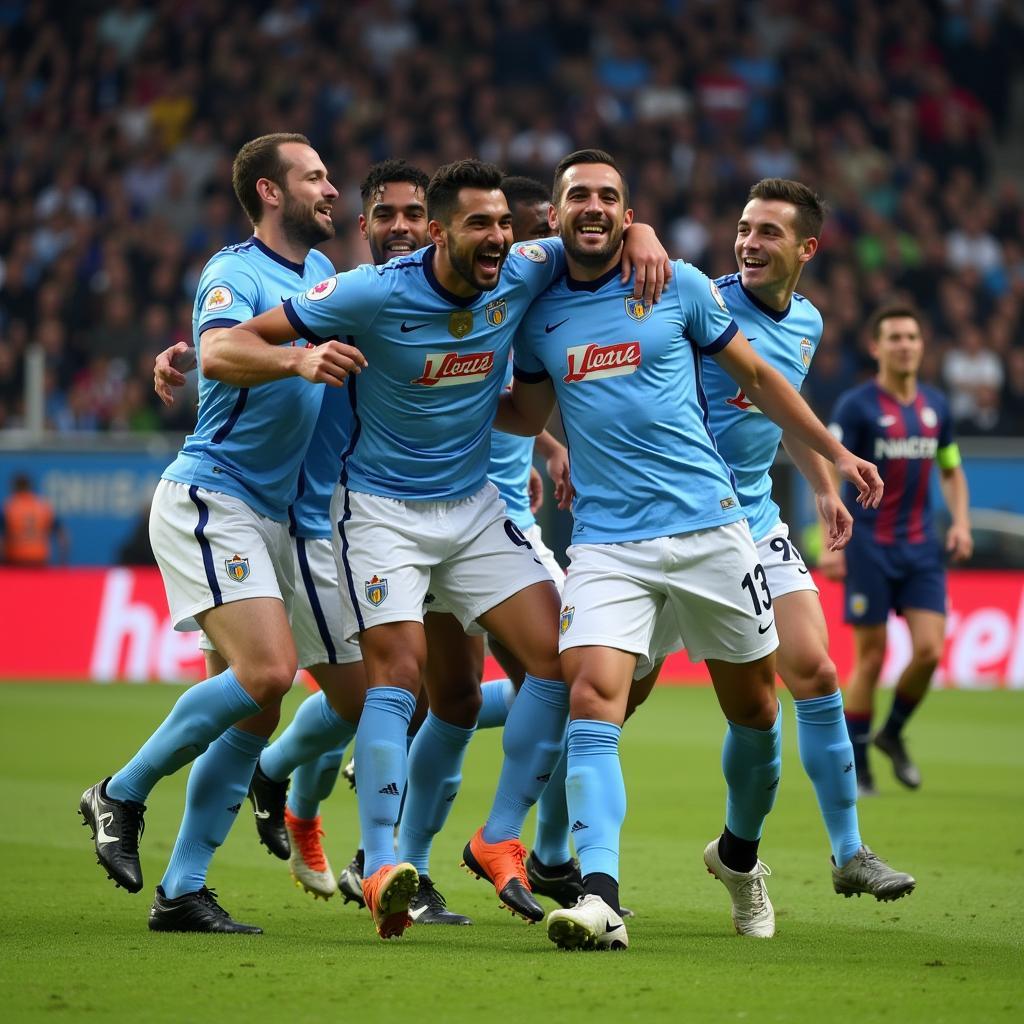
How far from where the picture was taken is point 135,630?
1645cm

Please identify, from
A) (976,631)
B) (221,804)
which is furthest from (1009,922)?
(976,631)

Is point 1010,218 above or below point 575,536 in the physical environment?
above

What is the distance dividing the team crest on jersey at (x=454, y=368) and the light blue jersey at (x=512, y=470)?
4.30 ft

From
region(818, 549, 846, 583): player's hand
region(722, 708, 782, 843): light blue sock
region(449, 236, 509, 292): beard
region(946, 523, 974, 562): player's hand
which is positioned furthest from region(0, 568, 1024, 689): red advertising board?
region(449, 236, 509, 292): beard

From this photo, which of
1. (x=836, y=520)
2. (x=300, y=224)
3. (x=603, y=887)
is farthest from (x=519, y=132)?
(x=603, y=887)

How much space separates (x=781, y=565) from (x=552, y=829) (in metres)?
1.27

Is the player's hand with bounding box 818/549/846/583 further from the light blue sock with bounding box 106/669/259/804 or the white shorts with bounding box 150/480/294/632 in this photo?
the light blue sock with bounding box 106/669/259/804

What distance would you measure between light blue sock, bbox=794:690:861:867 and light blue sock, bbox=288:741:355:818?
185 cm

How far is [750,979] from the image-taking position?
4.95 meters

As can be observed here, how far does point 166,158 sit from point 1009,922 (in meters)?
19.0

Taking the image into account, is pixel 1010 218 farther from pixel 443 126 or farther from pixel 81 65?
pixel 81 65

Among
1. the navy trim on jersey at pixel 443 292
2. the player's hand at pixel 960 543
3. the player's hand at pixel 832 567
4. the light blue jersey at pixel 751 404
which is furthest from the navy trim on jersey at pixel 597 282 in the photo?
the player's hand at pixel 960 543

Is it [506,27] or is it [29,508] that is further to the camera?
[506,27]

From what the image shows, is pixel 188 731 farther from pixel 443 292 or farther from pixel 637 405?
pixel 637 405
